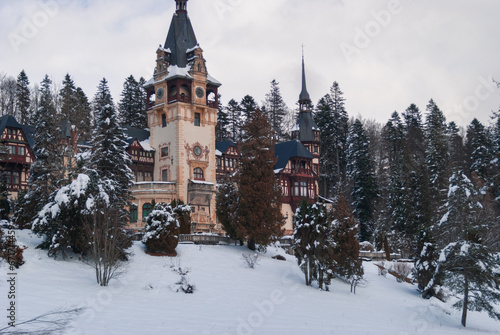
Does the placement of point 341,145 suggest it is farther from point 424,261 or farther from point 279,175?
point 424,261

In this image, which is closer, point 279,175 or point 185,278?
point 185,278

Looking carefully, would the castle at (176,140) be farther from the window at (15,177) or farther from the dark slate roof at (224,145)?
the dark slate roof at (224,145)

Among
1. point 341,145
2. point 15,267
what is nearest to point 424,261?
point 15,267

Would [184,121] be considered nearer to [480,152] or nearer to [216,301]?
[216,301]

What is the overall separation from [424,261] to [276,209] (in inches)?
438

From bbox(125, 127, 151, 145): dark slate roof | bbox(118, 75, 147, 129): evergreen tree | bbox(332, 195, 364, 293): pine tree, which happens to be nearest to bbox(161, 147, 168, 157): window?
bbox(125, 127, 151, 145): dark slate roof

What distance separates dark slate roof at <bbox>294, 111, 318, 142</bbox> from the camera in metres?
75.9

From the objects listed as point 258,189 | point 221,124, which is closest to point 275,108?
point 221,124

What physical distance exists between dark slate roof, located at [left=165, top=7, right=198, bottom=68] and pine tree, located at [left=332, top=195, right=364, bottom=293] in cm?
2777

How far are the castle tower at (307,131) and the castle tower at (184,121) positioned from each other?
1838 cm

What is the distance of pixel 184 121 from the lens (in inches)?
2303

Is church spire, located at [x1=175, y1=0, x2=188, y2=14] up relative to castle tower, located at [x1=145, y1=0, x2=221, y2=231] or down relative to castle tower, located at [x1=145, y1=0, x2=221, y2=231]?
up

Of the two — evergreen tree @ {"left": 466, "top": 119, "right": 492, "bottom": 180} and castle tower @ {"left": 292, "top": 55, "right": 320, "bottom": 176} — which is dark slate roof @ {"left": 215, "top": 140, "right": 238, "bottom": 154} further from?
evergreen tree @ {"left": 466, "top": 119, "right": 492, "bottom": 180}

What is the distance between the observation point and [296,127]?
252ft
